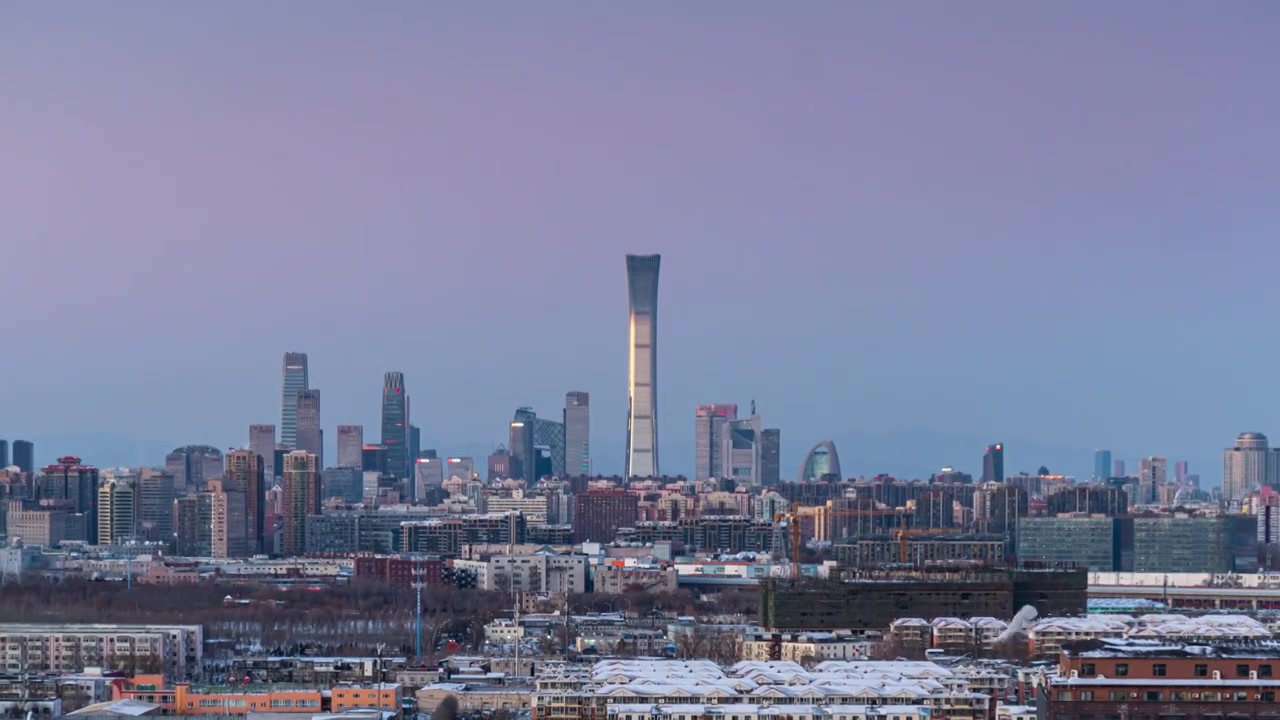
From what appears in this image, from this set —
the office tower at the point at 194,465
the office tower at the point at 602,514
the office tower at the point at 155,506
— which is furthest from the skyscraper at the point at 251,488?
the office tower at the point at 194,465

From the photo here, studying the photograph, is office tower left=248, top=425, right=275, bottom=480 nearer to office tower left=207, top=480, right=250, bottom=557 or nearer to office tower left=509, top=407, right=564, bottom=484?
office tower left=509, top=407, right=564, bottom=484

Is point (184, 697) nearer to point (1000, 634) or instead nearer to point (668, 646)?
point (668, 646)

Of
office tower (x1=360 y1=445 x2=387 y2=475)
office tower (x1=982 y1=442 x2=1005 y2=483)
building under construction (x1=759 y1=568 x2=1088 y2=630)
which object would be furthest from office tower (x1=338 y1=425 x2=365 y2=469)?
building under construction (x1=759 y1=568 x2=1088 y2=630)

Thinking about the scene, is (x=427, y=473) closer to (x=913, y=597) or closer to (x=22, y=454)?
(x=22, y=454)

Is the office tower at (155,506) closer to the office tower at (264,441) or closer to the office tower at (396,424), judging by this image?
the office tower at (264,441)

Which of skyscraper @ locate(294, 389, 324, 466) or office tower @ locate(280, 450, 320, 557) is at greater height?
skyscraper @ locate(294, 389, 324, 466)

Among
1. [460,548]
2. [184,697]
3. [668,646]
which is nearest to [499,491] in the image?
[460,548]
